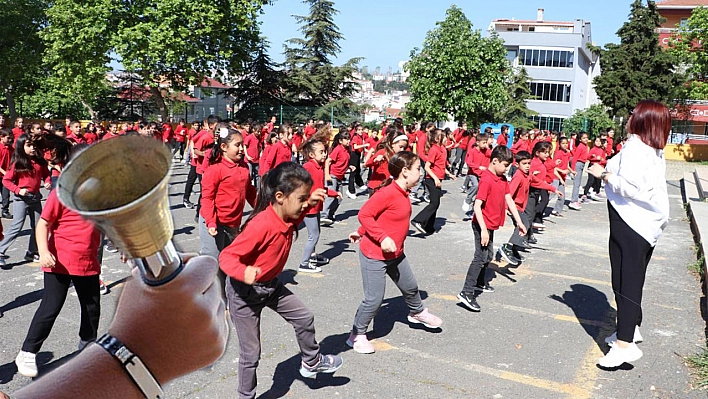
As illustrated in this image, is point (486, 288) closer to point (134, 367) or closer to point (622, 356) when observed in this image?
point (622, 356)

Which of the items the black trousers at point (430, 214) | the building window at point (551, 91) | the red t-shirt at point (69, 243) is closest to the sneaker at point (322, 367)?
the red t-shirt at point (69, 243)

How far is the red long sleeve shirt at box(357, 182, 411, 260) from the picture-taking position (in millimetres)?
4980

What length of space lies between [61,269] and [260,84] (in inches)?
1624

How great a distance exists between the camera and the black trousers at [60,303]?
434 cm

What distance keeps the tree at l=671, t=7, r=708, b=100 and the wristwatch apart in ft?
117

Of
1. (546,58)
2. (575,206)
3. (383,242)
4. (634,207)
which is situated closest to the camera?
(634,207)

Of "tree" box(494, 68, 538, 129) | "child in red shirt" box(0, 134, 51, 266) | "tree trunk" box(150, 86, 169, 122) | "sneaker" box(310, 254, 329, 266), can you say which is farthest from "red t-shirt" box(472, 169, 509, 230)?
"tree" box(494, 68, 538, 129)

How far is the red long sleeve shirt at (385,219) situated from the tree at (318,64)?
1591 inches

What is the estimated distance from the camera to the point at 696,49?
32.3m

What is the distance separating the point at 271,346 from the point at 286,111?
2795cm

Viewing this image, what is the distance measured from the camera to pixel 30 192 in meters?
7.21

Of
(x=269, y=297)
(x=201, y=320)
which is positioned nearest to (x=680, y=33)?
(x=269, y=297)

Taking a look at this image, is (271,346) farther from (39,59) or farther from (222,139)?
(39,59)

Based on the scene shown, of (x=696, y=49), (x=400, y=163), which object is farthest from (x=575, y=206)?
(x=696, y=49)
